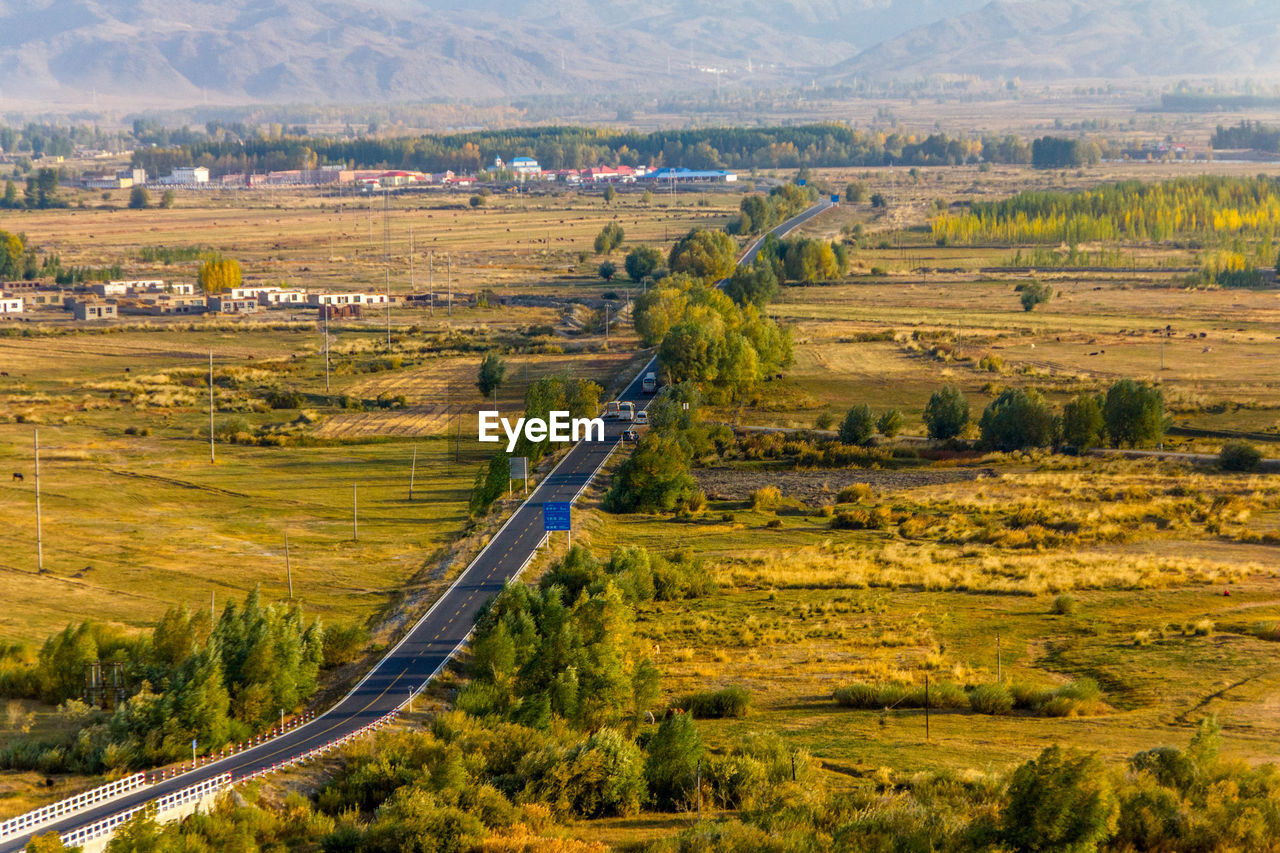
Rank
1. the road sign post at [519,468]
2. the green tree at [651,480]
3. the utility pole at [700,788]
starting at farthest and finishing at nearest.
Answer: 1. the green tree at [651,480]
2. the road sign post at [519,468]
3. the utility pole at [700,788]

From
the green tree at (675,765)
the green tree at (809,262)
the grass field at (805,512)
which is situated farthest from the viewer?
the green tree at (809,262)

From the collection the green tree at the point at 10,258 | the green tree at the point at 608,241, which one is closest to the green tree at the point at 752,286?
the green tree at the point at 608,241

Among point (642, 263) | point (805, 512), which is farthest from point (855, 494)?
point (642, 263)

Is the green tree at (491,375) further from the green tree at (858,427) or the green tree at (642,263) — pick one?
the green tree at (642,263)

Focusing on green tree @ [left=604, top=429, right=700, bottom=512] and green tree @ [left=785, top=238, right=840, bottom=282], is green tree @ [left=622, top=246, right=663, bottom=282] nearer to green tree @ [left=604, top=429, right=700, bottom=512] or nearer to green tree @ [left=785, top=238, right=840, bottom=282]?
green tree @ [left=785, top=238, right=840, bottom=282]

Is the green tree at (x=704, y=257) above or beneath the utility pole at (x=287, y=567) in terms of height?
above

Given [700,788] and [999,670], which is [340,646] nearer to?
[700,788]
